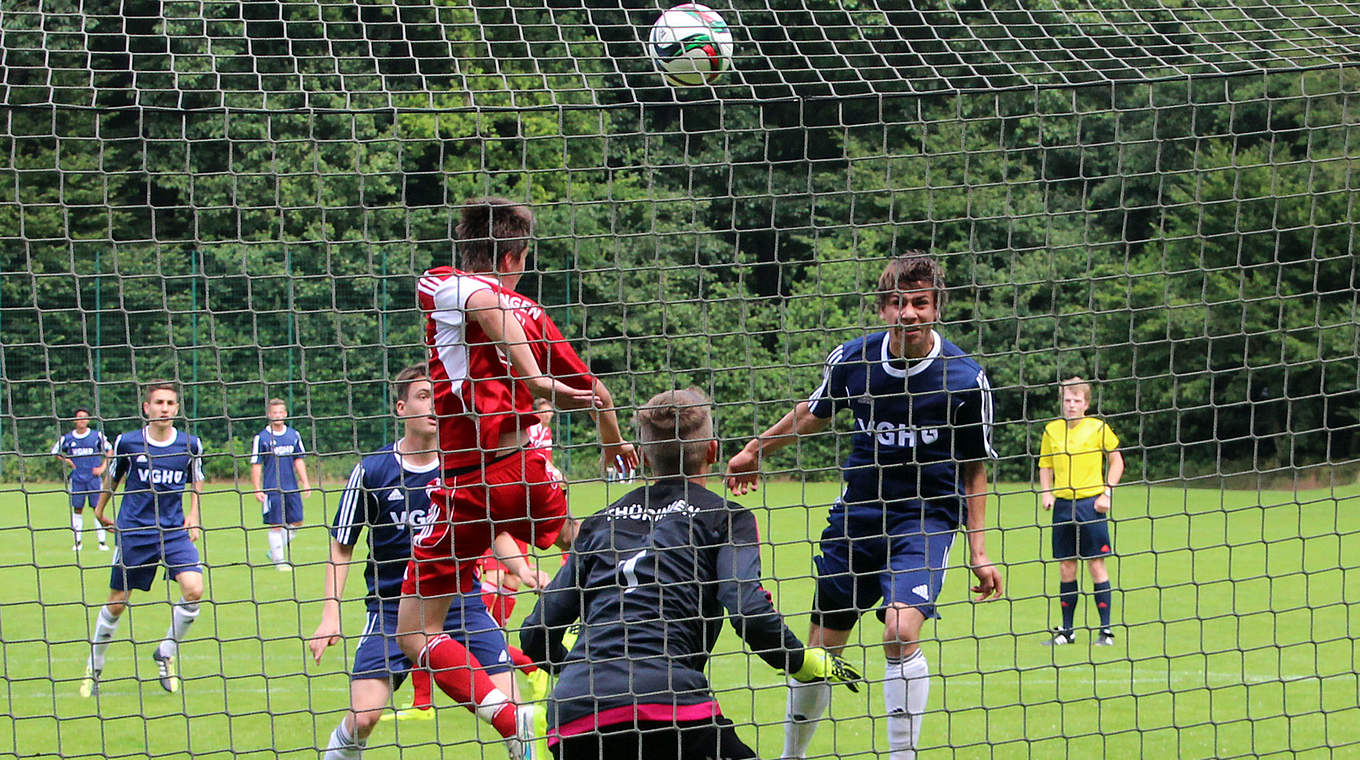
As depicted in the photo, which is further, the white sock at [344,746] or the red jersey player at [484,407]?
the white sock at [344,746]

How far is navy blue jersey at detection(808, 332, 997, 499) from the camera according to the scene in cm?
456

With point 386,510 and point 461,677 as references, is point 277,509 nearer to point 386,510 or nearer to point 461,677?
point 386,510

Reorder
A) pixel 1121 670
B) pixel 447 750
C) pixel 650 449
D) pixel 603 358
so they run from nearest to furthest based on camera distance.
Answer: pixel 650 449
pixel 447 750
pixel 1121 670
pixel 603 358

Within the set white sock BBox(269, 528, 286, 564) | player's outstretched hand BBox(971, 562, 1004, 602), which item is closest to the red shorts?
player's outstretched hand BBox(971, 562, 1004, 602)

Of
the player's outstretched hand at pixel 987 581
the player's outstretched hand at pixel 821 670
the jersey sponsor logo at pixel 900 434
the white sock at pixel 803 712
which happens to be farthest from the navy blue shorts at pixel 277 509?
the player's outstretched hand at pixel 821 670

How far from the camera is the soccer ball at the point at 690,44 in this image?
5.21m

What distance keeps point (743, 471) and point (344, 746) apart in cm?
163

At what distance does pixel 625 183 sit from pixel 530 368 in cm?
1397

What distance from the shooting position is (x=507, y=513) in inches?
160

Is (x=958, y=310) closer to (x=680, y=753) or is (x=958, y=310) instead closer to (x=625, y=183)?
(x=625, y=183)

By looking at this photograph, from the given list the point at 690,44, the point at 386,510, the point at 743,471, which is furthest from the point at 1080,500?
the point at 386,510

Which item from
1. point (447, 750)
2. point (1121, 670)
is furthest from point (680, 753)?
point (1121, 670)

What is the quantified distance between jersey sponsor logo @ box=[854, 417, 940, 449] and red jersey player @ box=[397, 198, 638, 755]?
98 centimetres

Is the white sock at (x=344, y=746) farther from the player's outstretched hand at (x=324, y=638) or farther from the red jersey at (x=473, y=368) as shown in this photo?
the red jersey at (x=473, y=368)
